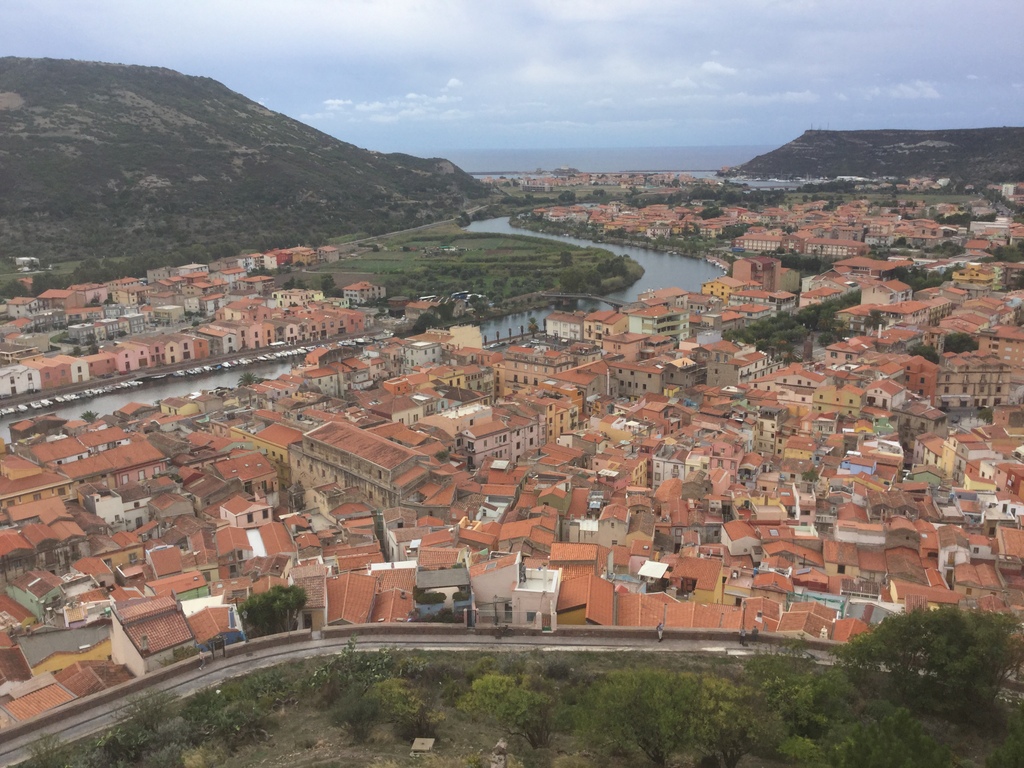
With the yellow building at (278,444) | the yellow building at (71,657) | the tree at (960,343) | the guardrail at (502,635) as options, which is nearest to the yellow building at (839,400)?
the tree at (960,343)

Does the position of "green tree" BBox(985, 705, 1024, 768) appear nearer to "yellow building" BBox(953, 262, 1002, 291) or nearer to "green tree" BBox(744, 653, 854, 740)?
"green tree" BBox(744, 653, 854, 740)

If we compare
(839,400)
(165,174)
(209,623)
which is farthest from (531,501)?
(165,174)

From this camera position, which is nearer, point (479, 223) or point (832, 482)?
point (832, 482)

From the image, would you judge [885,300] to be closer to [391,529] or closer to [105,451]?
[391,529]

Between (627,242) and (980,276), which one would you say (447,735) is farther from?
(627,242)

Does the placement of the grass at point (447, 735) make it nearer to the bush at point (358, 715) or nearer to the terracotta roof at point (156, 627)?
the bush at point (358, 715)

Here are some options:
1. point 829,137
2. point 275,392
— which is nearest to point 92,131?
point 275,392

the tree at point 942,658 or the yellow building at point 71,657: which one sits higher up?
the tree at point 942,658
